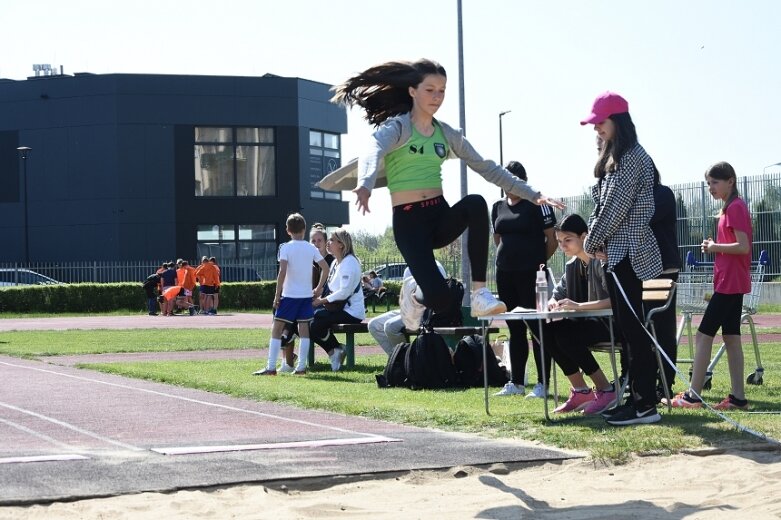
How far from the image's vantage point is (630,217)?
8727mm

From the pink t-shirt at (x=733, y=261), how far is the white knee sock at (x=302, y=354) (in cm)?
597

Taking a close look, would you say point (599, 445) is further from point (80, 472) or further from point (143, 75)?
point (143, 75)

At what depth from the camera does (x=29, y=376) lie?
14.3 m

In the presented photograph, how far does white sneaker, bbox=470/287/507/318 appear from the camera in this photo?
852 cm

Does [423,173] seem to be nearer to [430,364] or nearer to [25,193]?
[430,364]

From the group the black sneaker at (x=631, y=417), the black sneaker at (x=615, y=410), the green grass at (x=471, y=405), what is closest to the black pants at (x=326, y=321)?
the green grass at (x=471, y=405)

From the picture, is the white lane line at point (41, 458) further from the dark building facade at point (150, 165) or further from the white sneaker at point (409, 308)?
the dark building facade at point (150, 165)

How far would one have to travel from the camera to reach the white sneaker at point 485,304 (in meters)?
8.52

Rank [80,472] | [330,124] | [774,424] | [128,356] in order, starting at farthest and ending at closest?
[330,124], [128,356], [774,424], [80,472]

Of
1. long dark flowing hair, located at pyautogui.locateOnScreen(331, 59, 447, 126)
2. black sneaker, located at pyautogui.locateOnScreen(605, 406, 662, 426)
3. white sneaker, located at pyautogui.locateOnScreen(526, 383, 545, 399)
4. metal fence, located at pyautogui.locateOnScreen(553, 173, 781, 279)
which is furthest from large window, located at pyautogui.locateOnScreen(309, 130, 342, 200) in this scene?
black sneaker, located at pyautogui.locateOnScreen(605, 406, 662, 426)

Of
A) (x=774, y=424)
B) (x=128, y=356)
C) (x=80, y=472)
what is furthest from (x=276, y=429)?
(x=128, y=356)

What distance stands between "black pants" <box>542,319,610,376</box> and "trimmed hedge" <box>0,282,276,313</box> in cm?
3641

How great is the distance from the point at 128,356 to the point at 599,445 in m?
12.0

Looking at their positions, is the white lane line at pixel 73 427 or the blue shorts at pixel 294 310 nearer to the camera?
the white lane line at pixel 73 427
